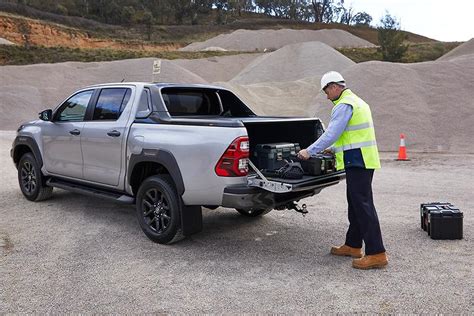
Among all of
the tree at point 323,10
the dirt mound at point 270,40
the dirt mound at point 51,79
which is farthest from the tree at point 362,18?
the dirt mound at point 51,79

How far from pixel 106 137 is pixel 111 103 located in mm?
558

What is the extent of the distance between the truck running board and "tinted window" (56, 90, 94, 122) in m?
0.97

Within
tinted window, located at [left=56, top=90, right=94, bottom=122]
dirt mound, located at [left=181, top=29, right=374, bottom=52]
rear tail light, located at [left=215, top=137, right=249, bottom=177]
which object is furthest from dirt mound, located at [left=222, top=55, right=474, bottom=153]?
dirt mound, located at [left=181, top=29, right=374, bottom=52]

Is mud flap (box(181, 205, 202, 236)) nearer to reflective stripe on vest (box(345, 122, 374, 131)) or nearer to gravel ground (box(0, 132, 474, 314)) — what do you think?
gravel ground (box(0, 132, 474, 314))

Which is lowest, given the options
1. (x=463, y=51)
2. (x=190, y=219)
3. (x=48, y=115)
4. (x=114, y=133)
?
(x=190, y=219)

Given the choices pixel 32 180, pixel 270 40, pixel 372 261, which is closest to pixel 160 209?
pixel 372 261

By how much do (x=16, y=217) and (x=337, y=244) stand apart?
4.67m

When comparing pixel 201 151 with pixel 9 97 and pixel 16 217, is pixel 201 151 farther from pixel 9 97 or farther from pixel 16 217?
pixel 9 97

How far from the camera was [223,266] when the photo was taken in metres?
4.88

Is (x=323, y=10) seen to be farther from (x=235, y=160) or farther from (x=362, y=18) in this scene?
(x=235, y=160)

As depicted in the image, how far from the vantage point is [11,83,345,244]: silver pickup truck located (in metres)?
4.79

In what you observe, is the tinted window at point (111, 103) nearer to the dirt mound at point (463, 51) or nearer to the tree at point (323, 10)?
the dirt mound at point (463, 51)

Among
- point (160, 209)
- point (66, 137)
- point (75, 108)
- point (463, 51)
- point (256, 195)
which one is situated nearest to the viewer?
point (256, 195)

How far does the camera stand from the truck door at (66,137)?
666cm
